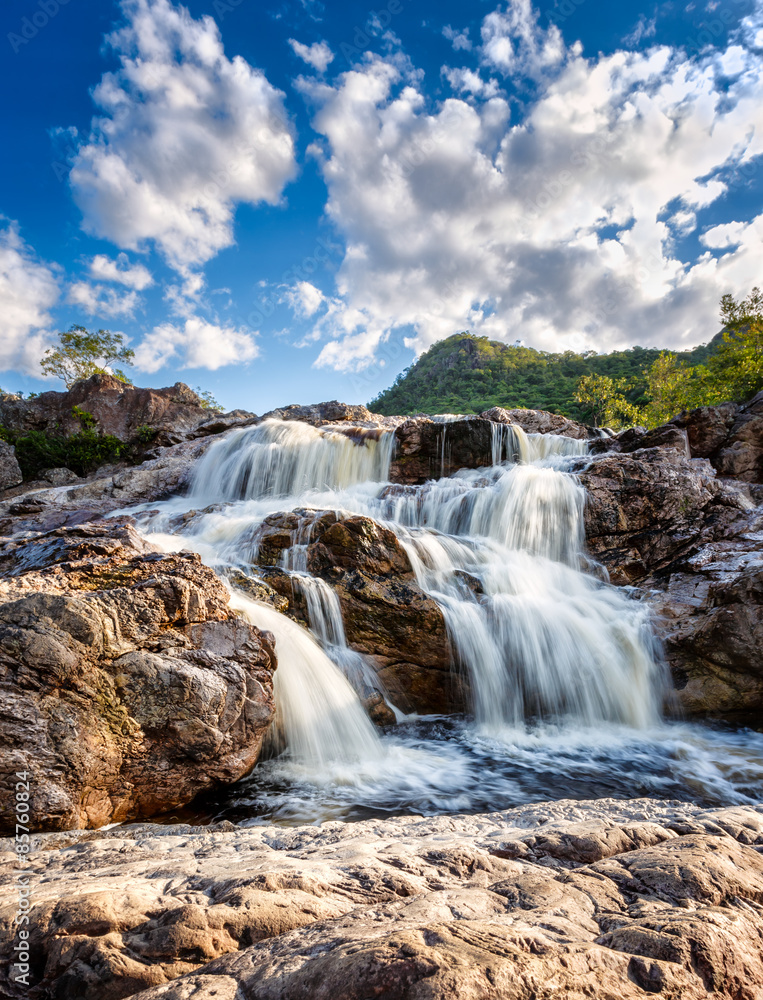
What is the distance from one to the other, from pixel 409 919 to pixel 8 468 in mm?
24140

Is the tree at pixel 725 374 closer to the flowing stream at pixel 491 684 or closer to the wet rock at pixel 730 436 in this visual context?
the wet rock at pixel 730 436

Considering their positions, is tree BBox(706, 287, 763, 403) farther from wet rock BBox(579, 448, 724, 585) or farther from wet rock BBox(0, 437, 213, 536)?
wet rock BBox(0, 437, 213, 536)

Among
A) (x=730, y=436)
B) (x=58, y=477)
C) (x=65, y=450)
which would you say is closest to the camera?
(x=730, y=436)

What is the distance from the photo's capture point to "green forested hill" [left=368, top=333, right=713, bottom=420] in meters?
52.6

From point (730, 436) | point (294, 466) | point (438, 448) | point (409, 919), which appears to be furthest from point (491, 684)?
point (294, 466)

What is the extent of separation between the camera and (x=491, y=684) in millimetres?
7066

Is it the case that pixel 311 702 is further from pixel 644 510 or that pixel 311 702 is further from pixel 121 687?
pixel 644 510

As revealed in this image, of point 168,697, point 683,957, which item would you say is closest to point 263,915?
point 683,957

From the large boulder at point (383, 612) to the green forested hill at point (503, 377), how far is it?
42.9 metres

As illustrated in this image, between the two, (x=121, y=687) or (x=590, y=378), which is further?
(x=590, y=378)

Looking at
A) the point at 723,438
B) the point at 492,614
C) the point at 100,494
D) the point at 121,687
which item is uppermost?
the point at 723,438

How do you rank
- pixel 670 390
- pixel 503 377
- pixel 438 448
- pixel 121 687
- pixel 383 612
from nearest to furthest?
pixel 121 687
pixel 383 612
pixel 438 448
pixel 670 390
pixel 503 377

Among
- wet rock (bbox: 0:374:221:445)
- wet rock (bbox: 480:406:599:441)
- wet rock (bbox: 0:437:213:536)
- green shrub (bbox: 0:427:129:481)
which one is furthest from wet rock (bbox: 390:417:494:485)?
green shrub (bbox: 0:427:129:481)

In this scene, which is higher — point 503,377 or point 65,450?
point 503,377
